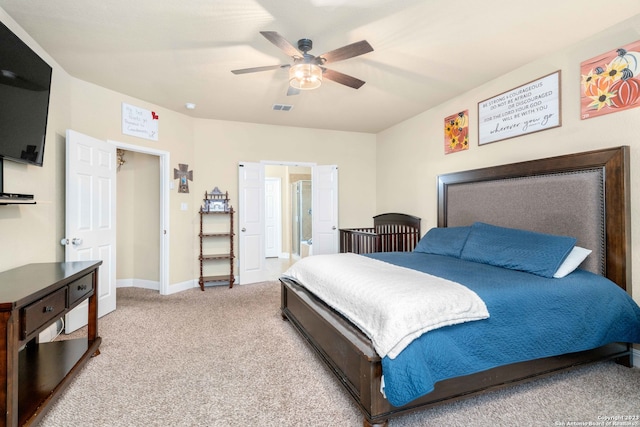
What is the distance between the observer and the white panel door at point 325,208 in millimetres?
5324

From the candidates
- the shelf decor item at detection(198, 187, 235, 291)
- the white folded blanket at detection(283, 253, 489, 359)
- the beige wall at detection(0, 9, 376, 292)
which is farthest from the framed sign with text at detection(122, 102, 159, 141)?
the white folded blanket at detection(283, 253, 489, 359)

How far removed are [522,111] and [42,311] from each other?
4084 mm

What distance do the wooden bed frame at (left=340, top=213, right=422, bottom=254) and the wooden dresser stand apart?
3165mm

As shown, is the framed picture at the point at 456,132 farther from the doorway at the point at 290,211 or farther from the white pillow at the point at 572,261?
the doorway at the point at 290,211

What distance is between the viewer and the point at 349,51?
88.2 inches

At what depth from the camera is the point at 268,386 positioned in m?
2.02

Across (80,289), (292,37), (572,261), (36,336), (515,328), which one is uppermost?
(292,37)

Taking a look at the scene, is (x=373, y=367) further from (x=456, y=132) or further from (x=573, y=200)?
(x=456, y=132)

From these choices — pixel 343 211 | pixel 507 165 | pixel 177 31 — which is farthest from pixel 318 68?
pixel 343 211

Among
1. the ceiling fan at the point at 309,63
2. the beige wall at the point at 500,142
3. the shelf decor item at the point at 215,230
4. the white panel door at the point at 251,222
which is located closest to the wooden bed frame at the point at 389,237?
the beige wall at the point at 500,142

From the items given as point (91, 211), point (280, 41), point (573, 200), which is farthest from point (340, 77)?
point (91, 211)

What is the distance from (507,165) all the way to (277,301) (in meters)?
2.98

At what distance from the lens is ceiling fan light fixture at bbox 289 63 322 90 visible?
2504mm

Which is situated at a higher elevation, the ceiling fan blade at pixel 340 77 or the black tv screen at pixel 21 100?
the ceiling fan blade at pixel 340 77
